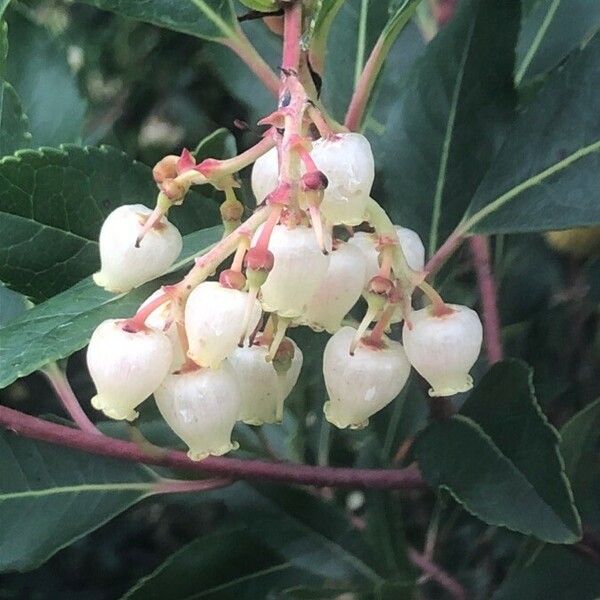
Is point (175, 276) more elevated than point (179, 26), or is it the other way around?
point (179, 26)

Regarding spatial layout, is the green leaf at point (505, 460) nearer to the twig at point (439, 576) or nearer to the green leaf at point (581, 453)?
the green leaf at point (581, 453)

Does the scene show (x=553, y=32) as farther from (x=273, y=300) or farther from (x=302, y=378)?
(x=273, y=300)

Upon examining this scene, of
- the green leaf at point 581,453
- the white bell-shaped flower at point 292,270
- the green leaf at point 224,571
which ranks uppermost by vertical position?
the white bell-shaped flower at point 292,270

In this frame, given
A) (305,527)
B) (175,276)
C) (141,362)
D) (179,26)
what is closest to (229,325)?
(141,362)

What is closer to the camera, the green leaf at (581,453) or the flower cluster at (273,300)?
the flower cluster at (273,300)

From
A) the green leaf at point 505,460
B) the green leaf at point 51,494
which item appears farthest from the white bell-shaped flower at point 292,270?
the green leaf at point 51,494

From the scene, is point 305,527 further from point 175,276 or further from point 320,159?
point 320,159
